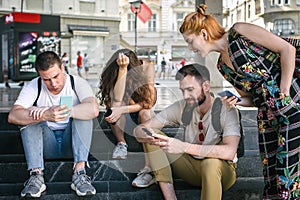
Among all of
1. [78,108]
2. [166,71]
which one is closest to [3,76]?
[166,71]

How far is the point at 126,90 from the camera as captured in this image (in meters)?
3.20

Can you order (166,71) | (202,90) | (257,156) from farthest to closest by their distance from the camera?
1. (166,71)
2. (257,156)
3. (202,90)

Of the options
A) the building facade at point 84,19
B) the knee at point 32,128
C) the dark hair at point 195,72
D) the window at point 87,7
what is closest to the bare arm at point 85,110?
the knee at point 32,128

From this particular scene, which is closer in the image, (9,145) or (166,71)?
(9,145)

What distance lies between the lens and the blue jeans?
8.91 feet

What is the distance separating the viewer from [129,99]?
3.21 metres

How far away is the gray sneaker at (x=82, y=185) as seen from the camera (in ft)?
8.90

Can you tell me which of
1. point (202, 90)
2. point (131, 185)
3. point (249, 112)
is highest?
point (202, 90)

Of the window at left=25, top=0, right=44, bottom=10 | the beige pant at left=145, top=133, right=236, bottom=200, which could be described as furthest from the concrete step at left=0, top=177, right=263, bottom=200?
the window at left=25, top=0, right=44, bottom=10

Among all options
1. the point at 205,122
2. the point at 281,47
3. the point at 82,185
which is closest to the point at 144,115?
the point at 205,122

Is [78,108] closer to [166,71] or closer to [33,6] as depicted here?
[166,71]

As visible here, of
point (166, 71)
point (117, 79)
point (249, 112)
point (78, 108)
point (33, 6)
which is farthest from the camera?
point (33, 6)

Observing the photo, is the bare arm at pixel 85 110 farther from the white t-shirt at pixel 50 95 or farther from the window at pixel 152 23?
the window at pixel 152 23

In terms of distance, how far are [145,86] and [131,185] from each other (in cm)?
75
